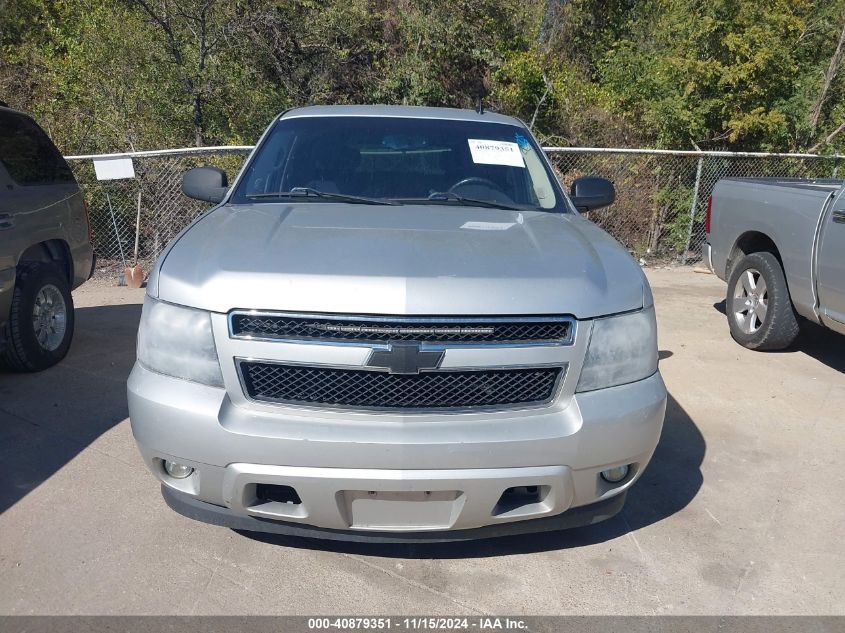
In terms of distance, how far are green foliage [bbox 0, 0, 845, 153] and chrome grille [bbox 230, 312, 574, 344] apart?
8829 millimetres

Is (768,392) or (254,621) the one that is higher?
(254,621)

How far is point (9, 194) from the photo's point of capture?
4.94 m

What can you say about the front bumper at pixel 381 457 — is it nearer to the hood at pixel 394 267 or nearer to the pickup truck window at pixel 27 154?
the hood at pixel 394 267

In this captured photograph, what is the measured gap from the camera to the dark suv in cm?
499

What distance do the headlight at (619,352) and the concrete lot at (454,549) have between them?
2.98 feet

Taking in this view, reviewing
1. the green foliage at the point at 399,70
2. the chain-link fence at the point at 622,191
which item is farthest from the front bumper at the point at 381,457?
the green foliage at the point at 399,70

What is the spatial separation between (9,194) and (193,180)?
1.63 metres

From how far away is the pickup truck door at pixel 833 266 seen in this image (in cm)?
516

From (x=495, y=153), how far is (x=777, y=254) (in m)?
3.46

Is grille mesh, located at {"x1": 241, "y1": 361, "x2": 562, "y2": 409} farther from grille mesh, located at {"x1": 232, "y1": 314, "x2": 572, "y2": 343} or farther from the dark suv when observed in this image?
the dark suv

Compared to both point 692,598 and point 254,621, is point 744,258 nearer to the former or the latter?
point 692,598

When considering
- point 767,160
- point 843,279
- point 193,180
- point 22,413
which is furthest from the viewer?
point 767,160

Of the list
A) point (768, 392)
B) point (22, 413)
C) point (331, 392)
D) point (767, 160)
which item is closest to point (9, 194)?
point (22, 413)

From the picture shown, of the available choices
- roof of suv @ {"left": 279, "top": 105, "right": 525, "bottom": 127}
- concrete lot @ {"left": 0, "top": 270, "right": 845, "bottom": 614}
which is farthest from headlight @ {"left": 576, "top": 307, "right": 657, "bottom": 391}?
roof of suv @ {"left": 279, "top": 105, "right": 525, "bottom": 127}
